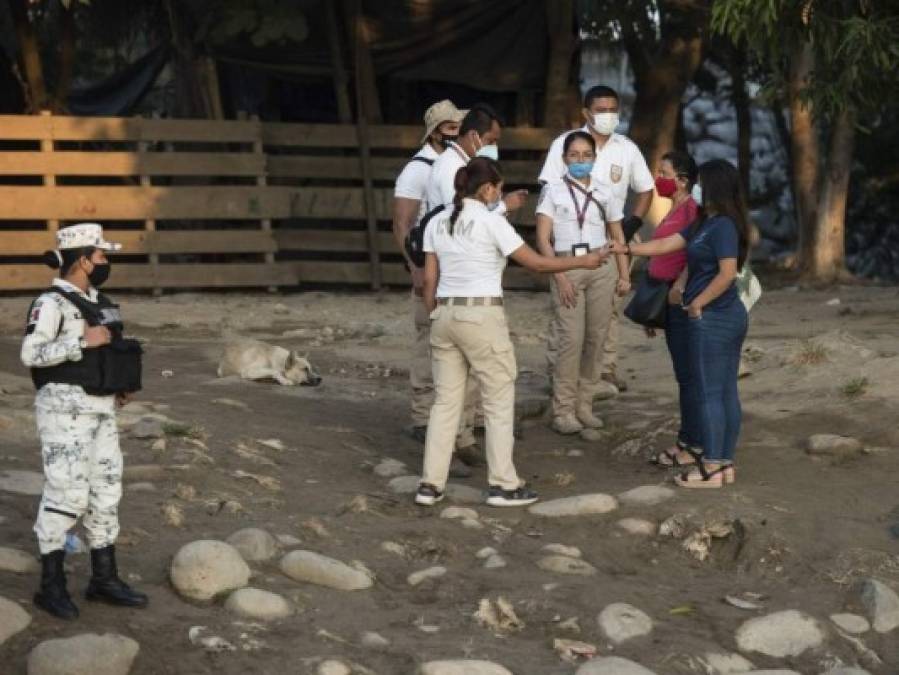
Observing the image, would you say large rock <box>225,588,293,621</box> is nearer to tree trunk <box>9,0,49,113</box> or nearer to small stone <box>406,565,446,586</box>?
small stone <box>406,565,446,586</box>

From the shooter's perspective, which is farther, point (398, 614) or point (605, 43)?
point (605, 43)

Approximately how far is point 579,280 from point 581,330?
0.29 metres

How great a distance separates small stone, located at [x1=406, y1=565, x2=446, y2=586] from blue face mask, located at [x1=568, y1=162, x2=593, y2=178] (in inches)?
116

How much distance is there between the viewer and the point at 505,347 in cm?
821

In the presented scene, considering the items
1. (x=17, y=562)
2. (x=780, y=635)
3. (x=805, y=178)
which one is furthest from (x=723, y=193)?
(x=805, y=178)

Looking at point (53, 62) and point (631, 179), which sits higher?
point (53, 62)

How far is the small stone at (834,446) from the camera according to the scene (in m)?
9.30

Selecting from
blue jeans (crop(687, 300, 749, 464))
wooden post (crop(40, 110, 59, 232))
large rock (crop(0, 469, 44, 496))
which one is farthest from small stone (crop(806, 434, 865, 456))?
wooden post (crop(40, 110, 59, 232))

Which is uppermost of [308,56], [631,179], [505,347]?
[308,56]

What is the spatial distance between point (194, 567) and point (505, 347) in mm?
2138

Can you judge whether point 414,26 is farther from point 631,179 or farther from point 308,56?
point 631,179

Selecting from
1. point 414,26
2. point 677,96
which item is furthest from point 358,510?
point 677,96

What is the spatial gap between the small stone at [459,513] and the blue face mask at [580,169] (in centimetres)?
223

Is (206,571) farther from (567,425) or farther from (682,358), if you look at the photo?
(567,425)
